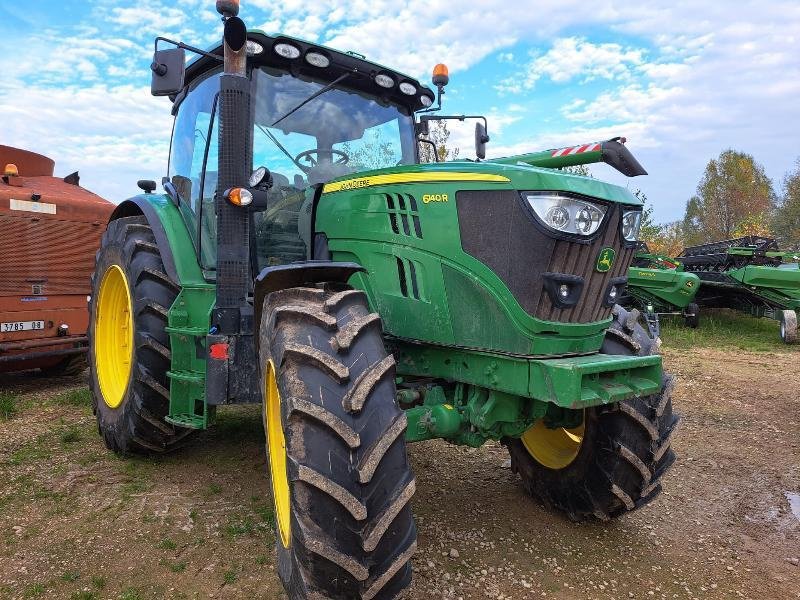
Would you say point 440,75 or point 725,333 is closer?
point 440,75

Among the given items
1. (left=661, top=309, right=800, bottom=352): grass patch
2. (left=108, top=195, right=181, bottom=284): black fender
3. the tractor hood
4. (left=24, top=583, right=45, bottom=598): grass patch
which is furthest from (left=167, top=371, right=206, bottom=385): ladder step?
(left=661, top=309, right=800, bottom=352): grass patch

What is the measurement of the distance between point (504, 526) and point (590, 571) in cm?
57

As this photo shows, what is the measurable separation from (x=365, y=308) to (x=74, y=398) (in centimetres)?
469

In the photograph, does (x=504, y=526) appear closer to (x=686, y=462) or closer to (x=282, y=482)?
(x=282, y=482)

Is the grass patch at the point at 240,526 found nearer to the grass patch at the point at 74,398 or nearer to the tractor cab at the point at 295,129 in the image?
the tractor cab at the point at 295,129

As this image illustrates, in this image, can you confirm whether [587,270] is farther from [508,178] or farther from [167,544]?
[167,544]

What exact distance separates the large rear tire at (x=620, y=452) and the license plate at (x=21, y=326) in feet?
17.9

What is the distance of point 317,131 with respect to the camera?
3885mm

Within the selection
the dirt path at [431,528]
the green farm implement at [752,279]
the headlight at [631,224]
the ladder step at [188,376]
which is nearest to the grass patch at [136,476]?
the dirt path at [431,528]

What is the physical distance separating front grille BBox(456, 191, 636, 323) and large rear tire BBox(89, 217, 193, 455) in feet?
7.08


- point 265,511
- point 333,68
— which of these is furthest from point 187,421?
point 333,68

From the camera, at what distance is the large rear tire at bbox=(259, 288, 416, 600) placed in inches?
85.3

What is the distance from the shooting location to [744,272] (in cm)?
1161

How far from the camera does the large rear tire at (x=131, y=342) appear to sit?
3879mm
